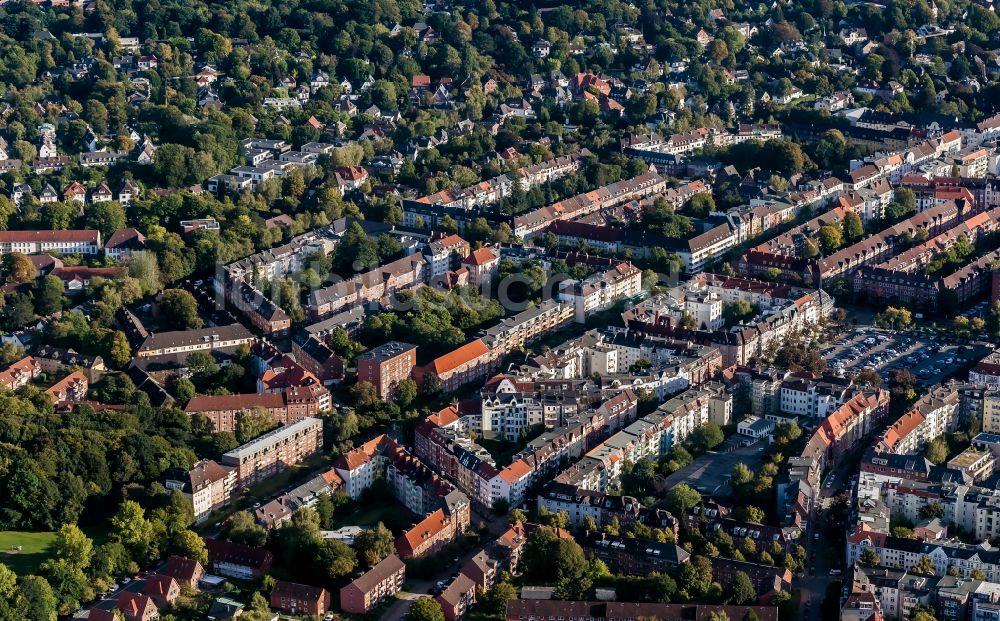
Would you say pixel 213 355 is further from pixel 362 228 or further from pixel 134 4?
pixel 134 4

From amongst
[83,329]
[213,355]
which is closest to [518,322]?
[213,355]

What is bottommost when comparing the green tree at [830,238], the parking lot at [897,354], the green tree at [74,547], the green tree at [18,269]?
the parking lot at [897,354]

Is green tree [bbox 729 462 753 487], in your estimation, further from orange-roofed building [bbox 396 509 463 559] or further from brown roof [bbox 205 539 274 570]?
brown roof [bbox 205 539 274 570]

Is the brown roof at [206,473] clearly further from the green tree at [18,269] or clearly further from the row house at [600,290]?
the green tree at [18,269]

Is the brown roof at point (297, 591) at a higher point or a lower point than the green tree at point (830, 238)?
higher

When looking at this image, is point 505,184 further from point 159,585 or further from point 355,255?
point 159,585

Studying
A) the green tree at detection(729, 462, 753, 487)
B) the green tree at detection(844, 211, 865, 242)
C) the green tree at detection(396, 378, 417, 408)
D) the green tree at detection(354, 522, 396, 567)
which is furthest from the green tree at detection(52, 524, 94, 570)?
the green tree at detection(844, 211, 865, 242)

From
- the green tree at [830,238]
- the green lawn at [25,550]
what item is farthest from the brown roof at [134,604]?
the green tree at [830,238]
